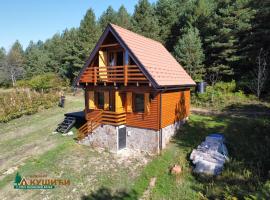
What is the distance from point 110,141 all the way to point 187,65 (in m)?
20.1

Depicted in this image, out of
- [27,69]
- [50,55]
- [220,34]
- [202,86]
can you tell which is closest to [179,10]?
[220,34]

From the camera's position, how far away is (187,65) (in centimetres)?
3384

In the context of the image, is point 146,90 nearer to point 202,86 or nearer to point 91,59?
point 91,59

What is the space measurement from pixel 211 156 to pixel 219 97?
51.3 ft

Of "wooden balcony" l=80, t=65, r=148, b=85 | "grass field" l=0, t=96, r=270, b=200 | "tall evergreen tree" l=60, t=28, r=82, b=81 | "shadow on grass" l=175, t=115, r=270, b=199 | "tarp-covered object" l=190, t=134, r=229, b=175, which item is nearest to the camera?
"shadow on grass" l=175, t=115, r=270, b=199

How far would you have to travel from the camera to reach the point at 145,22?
1741 inches

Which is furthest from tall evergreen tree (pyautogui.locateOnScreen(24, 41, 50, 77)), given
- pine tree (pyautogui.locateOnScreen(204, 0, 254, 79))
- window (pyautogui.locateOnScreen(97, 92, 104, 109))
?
window (pyautogui.locateOnScreen(97, 92, 104, 109))

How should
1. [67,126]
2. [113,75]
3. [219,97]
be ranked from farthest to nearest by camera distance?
1. [219,97]
2. [67,126]
3. [113,75]

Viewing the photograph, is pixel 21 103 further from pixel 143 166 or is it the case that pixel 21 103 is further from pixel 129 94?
pixel 143 166

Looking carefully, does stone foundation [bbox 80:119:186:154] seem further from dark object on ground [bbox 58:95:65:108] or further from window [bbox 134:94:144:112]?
dark object on ground [bbox 58:95:65:108]

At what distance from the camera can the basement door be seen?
17766 mm

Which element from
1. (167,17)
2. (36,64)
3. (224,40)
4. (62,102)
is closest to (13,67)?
(36,64)

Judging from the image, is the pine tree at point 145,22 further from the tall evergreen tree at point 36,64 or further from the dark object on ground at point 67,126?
the tall evergreen tree at point 36,64

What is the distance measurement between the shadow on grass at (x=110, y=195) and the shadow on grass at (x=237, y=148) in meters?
3.85
